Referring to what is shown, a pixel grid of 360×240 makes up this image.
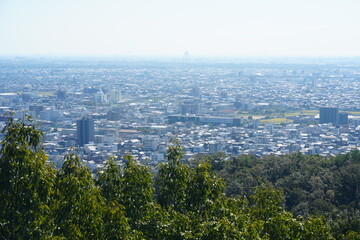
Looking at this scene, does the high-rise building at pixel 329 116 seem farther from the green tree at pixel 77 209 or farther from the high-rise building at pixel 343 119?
the green tree at pixel 77 209

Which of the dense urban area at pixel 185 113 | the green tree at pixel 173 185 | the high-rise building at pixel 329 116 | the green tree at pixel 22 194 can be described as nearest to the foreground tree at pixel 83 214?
the green tree at pixel 22 194

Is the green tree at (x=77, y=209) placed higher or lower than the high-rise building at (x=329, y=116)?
higher

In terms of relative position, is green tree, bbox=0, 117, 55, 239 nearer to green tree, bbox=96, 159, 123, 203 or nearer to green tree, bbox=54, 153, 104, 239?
green tree, bbox=54, 153, 104, 239

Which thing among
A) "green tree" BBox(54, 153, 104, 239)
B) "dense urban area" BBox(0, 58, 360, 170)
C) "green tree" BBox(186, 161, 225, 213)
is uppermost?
"green tree" BBox(54, 153, 104, 239)

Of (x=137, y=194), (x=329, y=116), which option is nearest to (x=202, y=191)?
(x=137, y=194)

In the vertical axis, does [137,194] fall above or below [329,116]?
above

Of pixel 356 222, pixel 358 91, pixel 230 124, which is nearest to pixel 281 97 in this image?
pixel 358 91

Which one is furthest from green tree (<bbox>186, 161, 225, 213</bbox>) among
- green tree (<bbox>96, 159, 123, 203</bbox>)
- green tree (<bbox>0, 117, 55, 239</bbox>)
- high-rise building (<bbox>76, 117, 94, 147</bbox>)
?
high-rise building (<bbox>76, 117, 94, 147</bbox>)

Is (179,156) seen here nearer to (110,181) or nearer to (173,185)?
(173,185)
